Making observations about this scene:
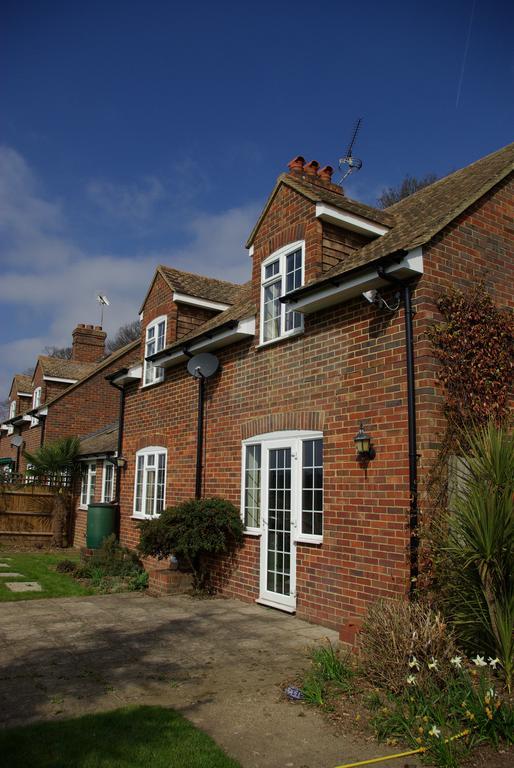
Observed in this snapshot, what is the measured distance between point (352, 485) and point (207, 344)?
4.84m

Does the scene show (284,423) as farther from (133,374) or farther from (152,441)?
(133,374)

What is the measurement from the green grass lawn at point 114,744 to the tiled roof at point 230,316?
707 centimetres

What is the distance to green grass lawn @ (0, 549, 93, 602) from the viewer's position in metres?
10.6

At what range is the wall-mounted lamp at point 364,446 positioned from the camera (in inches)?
297

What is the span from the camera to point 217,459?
11312 millimetres

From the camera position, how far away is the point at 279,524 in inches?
372

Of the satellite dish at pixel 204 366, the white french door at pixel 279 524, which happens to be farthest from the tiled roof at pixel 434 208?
the satellite dish at pixel 204 366

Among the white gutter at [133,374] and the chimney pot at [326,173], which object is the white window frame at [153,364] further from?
the chimney pot at [326,173]

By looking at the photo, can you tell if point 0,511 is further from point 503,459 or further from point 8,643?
point 503,459

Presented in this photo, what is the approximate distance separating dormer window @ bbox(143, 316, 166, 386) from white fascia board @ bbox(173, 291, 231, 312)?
0.79 meters

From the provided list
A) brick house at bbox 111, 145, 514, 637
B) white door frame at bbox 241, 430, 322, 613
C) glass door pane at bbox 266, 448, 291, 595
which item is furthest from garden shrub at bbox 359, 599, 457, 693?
glass door pane at bbox 266, 448, 291, 595

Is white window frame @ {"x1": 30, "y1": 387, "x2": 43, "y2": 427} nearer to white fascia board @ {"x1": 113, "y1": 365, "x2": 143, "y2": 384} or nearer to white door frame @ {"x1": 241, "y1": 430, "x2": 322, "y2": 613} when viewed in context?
white fascia board @ {"x1": 113, "y1": 365, "x2": 143, "y2": 384}

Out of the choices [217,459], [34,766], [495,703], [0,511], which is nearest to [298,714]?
[495,703]

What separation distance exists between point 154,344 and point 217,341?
4520 millimetres
